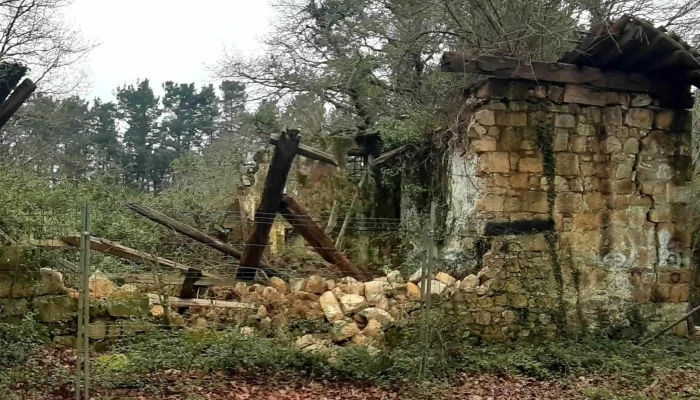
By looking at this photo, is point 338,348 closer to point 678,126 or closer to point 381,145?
point 678,126

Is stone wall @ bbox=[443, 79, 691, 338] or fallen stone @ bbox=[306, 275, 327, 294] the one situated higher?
stone wall @ bbox=[443, 79, 691, 338]

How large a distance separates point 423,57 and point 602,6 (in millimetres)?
4079

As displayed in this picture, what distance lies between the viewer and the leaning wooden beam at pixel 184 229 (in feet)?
29.0

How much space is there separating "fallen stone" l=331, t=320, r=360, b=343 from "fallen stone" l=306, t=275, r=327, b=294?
84 centimetres

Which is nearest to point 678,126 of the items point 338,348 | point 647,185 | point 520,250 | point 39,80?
point 647,185

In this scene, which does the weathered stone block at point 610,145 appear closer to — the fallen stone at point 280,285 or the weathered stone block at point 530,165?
the weathered stone block at point 530,165

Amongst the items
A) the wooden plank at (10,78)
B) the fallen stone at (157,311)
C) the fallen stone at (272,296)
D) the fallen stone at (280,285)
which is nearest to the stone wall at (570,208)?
the fallen stone at (280,285)

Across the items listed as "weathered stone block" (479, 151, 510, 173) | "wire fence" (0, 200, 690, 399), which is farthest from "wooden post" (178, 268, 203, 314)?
"weathered stone block" (479, 151, 510, 173)

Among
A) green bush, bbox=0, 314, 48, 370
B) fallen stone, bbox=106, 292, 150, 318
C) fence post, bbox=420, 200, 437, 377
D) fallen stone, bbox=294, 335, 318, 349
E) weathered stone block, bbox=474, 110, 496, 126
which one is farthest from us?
weathered stone block, bbox=474, 110, 496, 126

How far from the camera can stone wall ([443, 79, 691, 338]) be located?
27.3ft

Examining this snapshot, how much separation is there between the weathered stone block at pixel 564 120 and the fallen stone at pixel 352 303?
3.47 meters

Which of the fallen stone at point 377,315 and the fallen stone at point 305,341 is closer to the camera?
the fallen stone at point 305,341

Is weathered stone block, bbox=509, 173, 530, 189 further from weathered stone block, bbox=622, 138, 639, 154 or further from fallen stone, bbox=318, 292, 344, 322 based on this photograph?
fallen stone, bbox=318, 292, 344, 322

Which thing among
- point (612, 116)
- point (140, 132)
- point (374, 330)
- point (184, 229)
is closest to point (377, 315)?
point (374, 330)
